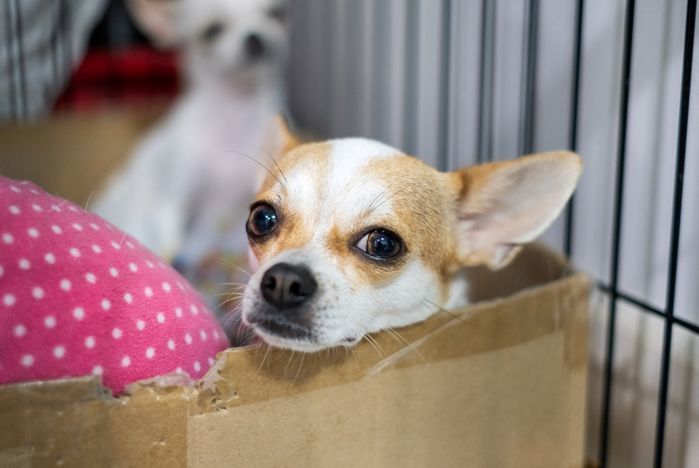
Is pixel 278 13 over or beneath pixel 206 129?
over

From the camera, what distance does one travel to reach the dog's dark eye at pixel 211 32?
2.51 metres

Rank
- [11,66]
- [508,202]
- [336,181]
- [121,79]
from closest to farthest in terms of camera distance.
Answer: [336,181] → [508,202] → [11,66] → [121,79]

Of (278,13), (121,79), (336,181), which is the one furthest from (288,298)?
(121,79)

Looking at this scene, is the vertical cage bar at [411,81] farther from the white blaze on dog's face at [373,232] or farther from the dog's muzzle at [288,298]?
the dog's muzzle at [288,298]

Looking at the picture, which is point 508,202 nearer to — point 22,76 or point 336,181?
point 336,181

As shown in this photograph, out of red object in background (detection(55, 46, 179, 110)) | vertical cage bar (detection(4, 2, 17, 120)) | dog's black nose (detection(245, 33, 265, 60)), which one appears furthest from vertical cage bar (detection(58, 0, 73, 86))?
dog's black nose (detection(245, 33, 265, 60))

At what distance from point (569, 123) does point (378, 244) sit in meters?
0.69

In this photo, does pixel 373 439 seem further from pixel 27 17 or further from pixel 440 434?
pixel 27 17

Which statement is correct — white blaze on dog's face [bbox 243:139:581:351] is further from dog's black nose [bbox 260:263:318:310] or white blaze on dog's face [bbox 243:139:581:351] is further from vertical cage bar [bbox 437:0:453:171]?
vertical cage bar [bbox 437:0:453:171]

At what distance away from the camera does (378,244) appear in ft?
3.39

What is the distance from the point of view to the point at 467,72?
5.72 feet

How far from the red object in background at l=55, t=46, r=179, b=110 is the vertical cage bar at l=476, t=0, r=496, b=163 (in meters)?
1.73

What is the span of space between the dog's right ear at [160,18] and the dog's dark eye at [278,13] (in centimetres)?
35

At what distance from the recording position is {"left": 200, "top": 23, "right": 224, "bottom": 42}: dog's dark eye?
251cm
